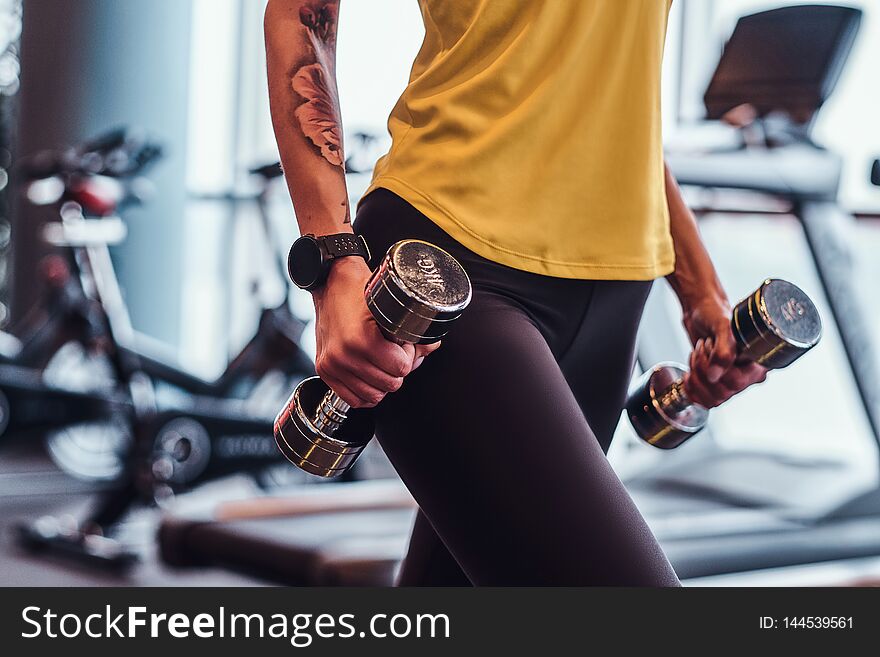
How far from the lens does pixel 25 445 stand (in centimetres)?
534

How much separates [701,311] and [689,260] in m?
0.07

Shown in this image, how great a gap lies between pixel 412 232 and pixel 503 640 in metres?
0.44

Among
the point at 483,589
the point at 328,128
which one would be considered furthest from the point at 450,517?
the point at 328,128

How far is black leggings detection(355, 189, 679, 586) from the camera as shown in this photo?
2.41 ft

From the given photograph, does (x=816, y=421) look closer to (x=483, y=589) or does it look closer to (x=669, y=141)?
(x=669, y=141)

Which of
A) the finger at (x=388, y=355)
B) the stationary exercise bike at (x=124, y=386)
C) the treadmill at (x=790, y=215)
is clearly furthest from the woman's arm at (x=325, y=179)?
the stationary exercise bike at (x=124, y=386)

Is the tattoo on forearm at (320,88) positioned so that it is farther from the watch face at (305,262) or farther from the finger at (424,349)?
the finger at (424,349)

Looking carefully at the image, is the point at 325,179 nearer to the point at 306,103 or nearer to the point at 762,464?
the point at 306,103

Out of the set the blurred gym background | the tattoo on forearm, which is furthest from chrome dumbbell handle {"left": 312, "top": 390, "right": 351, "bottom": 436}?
the blurred gym background

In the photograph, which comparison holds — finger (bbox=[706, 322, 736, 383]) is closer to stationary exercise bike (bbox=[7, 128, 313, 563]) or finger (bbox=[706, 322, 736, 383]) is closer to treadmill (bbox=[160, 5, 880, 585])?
treadmill (bbox=[160, 5, 880, 585])

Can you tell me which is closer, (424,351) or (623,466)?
(424,351)

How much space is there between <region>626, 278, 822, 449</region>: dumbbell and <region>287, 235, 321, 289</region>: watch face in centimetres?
52

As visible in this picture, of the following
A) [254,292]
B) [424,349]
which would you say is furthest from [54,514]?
[424,349]

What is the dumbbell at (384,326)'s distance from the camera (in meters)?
0.71
